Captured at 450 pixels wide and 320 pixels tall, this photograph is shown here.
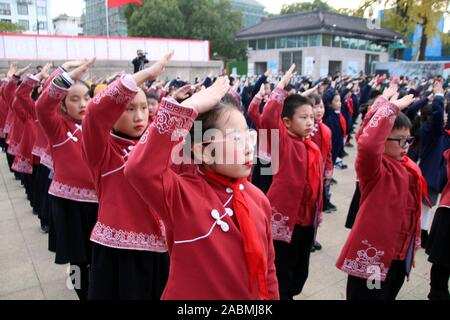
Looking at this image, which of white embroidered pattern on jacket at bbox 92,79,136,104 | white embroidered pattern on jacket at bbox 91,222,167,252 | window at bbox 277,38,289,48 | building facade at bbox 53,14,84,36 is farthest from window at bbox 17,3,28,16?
white embroidered pattern on jacket at bbox 92,79,136,104

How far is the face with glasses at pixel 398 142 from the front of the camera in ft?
7.28

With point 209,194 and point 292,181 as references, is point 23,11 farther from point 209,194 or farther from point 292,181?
point 209,194

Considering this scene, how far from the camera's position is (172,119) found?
46.1 inches

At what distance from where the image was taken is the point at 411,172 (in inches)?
88.1

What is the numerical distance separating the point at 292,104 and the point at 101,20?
2586 inches

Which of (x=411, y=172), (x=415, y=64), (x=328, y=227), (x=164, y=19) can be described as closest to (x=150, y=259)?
(x=411, y=172)

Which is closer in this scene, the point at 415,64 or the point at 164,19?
the point at 415,64

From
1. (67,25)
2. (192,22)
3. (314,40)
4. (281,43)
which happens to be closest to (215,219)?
(314,40)

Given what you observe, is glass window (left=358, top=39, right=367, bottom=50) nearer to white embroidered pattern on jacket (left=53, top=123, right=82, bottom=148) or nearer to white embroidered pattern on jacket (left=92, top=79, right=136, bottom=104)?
white embroidered pattern on jacket (left=53, top=123, right=82, bottom=148)

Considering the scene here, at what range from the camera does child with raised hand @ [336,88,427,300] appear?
216 cm

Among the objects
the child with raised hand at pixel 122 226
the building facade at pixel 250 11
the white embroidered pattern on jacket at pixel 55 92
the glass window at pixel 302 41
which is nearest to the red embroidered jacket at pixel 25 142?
the white embroidered pattern on jacket at pixel 55 92

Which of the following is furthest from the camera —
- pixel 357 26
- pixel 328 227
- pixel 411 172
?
pixel 357 26
